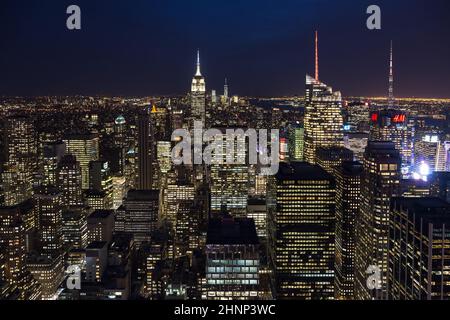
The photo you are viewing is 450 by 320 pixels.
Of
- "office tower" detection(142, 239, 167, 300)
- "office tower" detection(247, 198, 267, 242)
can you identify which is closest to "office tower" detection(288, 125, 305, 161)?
"office tower" detection(247, 198, 267, 242)

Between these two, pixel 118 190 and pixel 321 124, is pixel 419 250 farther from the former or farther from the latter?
pixel 321 124

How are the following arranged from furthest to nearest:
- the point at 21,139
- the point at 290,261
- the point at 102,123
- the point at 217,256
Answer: the point at 102,123, the point at 21,139, the point at 290,261, the point at 217,256

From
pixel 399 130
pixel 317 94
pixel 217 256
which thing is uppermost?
pixel 317 94
